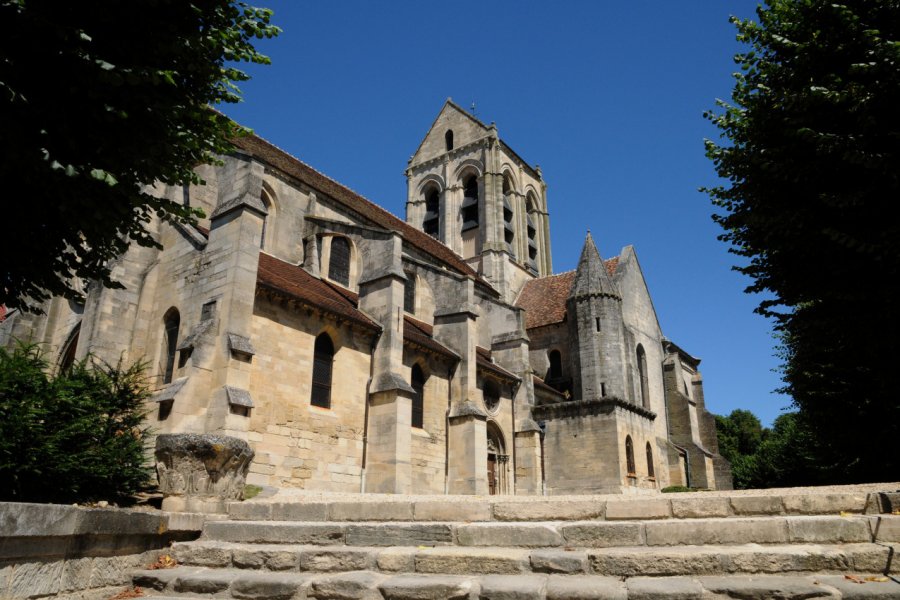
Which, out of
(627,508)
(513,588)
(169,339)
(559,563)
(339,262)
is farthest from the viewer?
(339,262)

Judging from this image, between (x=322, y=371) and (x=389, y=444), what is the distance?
2.59 metres

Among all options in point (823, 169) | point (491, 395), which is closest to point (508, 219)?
point (491, 395)

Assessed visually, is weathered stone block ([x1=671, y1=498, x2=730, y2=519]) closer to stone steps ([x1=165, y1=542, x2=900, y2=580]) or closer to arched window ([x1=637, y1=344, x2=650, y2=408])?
stone steps ([x1=165, y1=542, x2=900, y2=580])

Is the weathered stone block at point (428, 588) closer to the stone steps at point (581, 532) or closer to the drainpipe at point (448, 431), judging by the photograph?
the stone steps at point (581, 532)

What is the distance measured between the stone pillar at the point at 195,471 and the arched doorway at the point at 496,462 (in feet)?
51.1

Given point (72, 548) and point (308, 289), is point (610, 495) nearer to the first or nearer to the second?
point (72, 548)

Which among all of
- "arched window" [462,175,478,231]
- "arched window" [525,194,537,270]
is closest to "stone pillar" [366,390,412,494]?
"arched window" [462,175,478,231]

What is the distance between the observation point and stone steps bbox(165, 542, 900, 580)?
4688mm

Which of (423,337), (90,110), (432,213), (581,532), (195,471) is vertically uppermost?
(432,213)

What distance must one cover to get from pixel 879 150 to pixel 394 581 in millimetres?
8485

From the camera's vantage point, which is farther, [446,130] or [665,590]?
[446,130]

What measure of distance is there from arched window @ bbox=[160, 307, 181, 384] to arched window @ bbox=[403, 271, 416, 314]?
9165 millimetres

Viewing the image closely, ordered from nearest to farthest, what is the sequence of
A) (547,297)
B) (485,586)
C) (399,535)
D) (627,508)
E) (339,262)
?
(485,586) → (399,535) → (627,508) → (339,262) → (547,297)

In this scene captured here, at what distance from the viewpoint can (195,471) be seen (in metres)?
7.10
